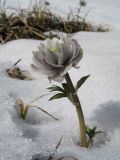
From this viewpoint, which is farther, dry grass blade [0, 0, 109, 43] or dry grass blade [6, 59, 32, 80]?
dry grass blade [0, 0, 109, 43]

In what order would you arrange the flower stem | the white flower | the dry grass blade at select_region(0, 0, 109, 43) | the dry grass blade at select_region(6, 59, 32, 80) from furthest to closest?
the dry grass blade at select_region(0, 0, 109, 43)
the dry grass blade at select_region(6, 59, 32, 80)
the flower stem
the white flower

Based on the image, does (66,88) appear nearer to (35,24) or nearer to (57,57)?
(57,57)

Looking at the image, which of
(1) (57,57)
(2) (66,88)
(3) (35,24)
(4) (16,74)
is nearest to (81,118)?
(2) (66,88)

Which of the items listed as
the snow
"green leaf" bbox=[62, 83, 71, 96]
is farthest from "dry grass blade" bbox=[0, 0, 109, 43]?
"green leaf" bbox=[62, 83, 71, 96]

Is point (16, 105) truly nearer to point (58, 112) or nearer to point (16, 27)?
point (58, 112)

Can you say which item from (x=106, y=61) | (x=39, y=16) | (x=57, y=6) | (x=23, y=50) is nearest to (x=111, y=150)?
(x=106, y=61)

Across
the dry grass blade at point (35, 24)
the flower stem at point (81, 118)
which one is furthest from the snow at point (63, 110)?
the dry grass blade at point (35, 24)

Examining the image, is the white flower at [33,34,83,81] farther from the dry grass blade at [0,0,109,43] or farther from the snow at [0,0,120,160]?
the dry grass blade at [0,0,109,43]
